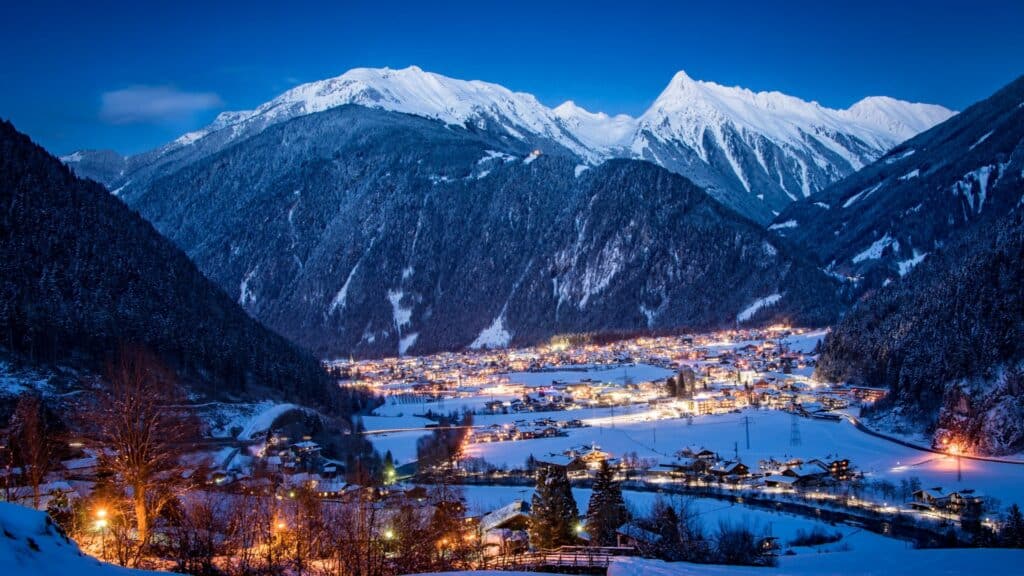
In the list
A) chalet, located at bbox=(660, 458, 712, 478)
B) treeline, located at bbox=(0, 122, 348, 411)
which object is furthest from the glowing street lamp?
treeline, located at bbox=(0, 122, 348, 411)

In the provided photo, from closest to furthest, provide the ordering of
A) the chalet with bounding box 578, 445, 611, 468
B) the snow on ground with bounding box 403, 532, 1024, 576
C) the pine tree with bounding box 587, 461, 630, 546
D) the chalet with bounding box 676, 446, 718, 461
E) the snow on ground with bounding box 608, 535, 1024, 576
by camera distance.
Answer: the snow on ground with bounding box 403, 532, 1024, 576
the snow on ground with bounding box 608, 535, 1024, 576
the pine tree with bounding box 587, 461, 630, 546
the chalet with bounding box 676, 446, 718, 461
the chalet with bounding box 578, 445, 611, 468

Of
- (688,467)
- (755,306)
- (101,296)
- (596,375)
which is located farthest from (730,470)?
(755,306)

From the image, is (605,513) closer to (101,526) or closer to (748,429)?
(101,526)

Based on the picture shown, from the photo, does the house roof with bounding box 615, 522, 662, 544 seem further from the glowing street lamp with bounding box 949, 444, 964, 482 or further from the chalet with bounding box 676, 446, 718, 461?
the chalet with bounding box 676, 446, 718, 461

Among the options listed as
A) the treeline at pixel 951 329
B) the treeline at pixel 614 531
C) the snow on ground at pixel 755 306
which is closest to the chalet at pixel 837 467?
the treeline at pixel 951 329

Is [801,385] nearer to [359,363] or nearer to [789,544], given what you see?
[789,544]

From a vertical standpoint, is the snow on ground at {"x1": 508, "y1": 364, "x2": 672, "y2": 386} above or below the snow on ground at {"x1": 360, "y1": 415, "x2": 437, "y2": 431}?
above
